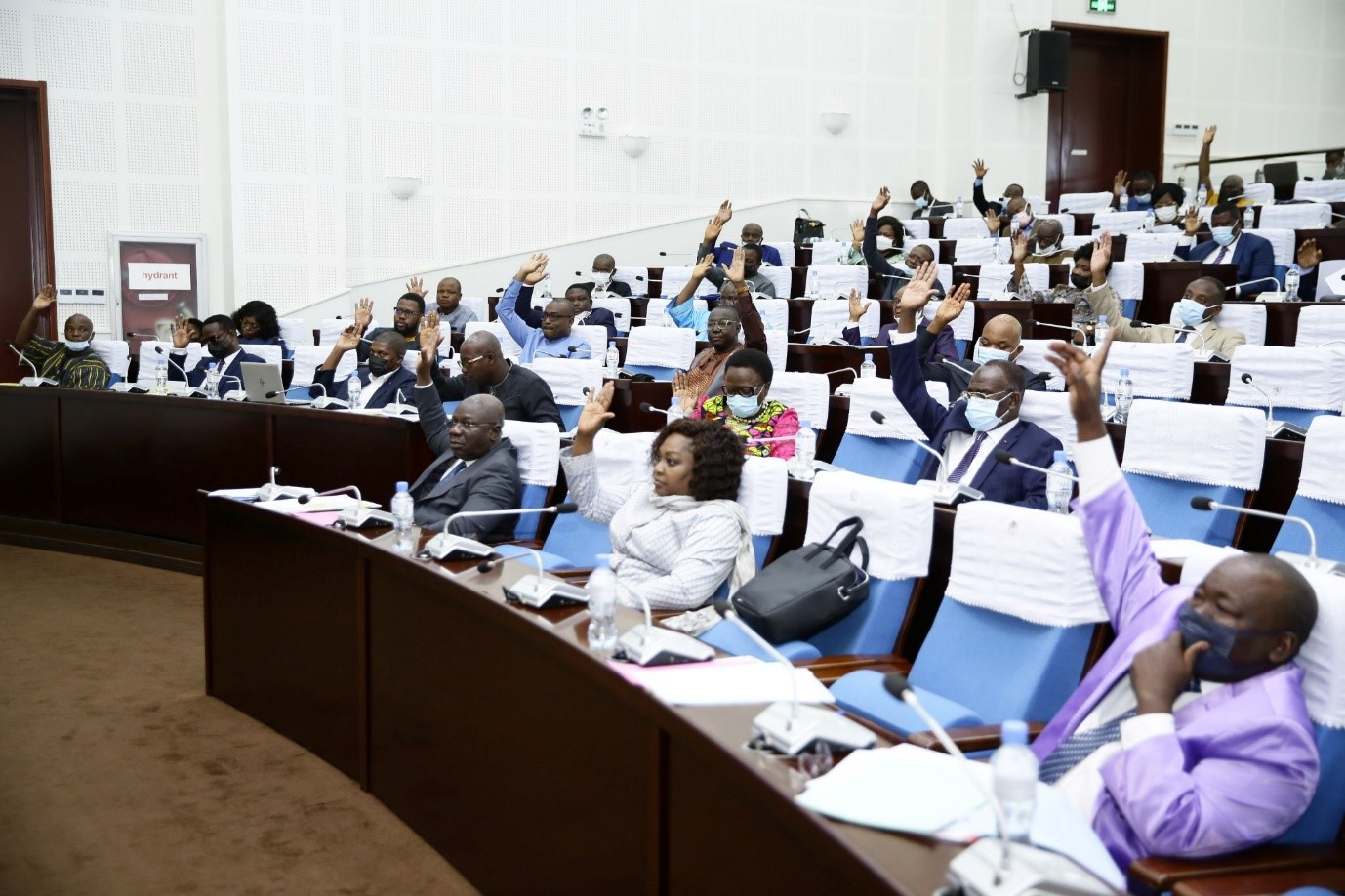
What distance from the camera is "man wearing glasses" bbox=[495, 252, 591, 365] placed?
6.13m

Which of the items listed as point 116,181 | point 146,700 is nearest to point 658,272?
point 116,181

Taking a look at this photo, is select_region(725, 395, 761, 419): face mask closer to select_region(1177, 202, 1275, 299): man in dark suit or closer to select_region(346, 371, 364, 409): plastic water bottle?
select_region(346, 371, 364, 409): plastic water bottle

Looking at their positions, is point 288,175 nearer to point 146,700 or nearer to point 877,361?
point 877,361

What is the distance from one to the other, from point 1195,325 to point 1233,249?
1823mm

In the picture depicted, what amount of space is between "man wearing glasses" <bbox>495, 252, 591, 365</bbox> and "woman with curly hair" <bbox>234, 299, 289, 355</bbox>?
1.84 meters

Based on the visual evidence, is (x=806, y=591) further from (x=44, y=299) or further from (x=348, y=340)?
(x=44, y=299)

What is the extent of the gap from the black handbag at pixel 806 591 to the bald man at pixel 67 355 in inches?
202

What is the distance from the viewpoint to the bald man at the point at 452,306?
25.6ft

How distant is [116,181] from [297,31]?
177 centimetres

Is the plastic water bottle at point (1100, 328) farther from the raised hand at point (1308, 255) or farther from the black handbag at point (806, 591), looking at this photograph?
the black handbag at point (806, 591)

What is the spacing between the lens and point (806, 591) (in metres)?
2.62

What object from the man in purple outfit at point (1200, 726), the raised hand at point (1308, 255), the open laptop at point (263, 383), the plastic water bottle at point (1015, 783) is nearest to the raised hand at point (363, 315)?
the open laptop at point (263, 383)

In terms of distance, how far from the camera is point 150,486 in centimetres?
553

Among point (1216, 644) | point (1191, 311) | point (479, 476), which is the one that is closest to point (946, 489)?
point (479, 476)
